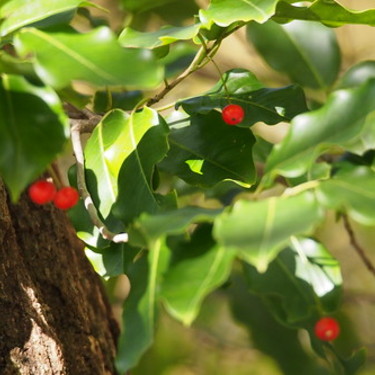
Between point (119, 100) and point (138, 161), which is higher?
point (138, 161)

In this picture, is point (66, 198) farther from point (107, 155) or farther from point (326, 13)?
point (326, 13)

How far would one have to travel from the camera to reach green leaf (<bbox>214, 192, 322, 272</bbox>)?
0.73m

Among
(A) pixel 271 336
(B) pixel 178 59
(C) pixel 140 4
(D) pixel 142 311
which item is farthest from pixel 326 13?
(A) pixel 271 336

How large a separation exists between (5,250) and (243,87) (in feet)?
1.38

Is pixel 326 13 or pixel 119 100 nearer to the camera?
pixel 326 13

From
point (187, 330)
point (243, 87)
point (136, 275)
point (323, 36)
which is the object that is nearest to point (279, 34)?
point (323, 36)

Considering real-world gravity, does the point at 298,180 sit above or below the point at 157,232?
below

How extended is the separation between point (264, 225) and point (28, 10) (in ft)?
1.55

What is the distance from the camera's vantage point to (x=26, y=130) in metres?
0.84

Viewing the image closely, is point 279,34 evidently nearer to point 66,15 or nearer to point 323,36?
point 323,36

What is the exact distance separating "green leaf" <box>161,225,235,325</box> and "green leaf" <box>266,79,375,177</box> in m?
0.11

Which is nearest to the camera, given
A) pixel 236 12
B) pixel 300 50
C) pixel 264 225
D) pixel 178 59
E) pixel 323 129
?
pixel 264 225

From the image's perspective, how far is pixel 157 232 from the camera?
797mm

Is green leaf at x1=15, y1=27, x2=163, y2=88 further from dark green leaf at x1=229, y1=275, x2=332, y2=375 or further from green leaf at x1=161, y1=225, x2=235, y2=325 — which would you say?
dark green leaf at x1=229, y1=275, x2=332, y2=375
